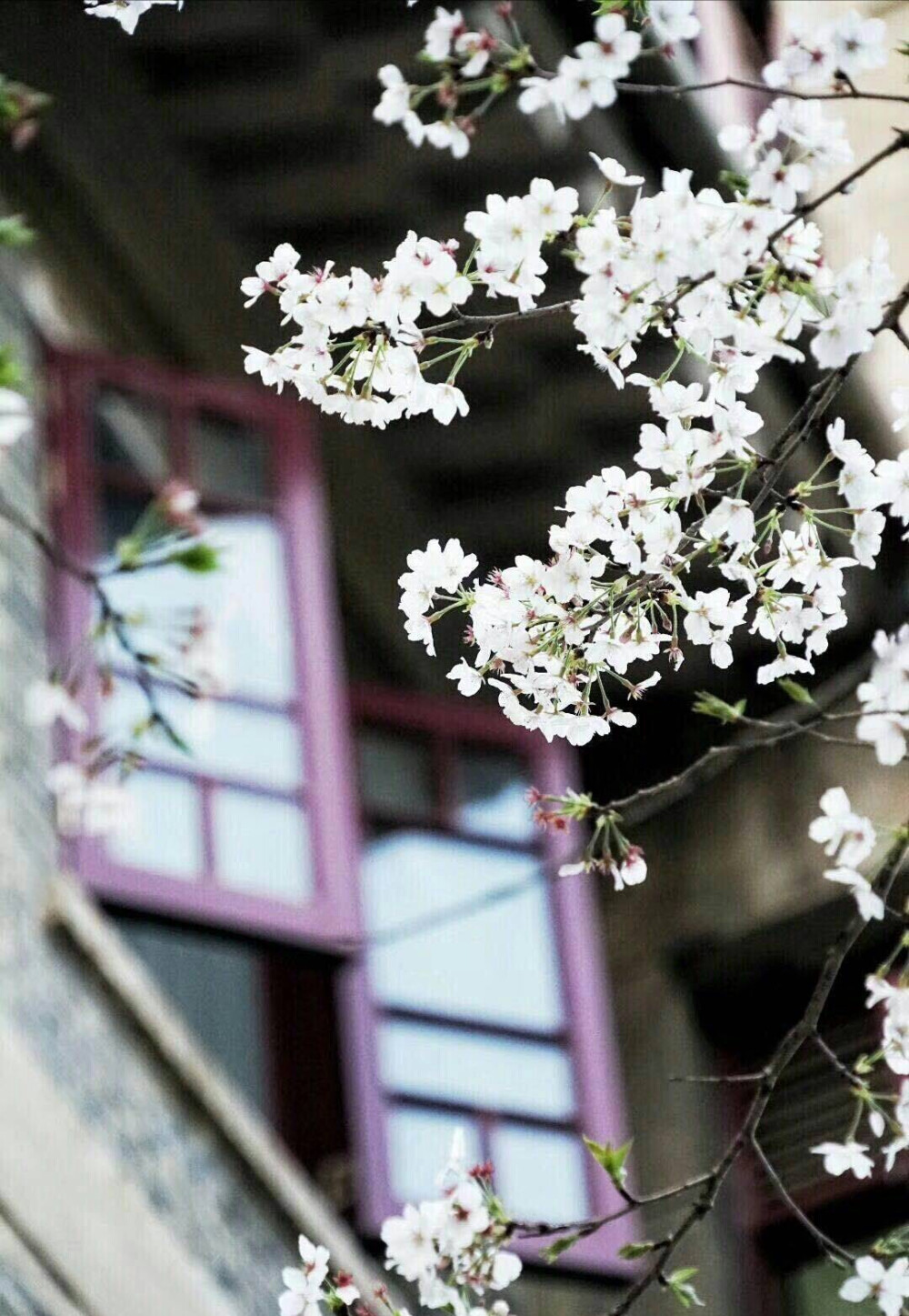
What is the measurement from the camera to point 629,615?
213 centimetres

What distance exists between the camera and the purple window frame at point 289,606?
4875 millimetres

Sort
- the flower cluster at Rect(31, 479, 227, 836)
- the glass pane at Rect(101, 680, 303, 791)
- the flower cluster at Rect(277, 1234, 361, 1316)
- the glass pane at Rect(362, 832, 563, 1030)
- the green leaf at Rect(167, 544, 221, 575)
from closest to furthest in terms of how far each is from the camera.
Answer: the flower cluster at Rect(277, 1234, 361, 1316) < the green leaf at Rect(167, 544, 221, 575) < the flower cluster at Rect(31, 479, 227, 836) < the glass pane at Rect(101, 680, 303, 791) < the glass pane at Rect(362, 832, 563, 1030)

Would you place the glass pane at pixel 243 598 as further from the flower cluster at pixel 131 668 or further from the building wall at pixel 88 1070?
the building wall at pixel 88 1070

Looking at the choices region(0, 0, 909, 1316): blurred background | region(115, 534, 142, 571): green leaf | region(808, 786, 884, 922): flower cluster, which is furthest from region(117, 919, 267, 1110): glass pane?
region(808, 786, 884, 922): flower cluster

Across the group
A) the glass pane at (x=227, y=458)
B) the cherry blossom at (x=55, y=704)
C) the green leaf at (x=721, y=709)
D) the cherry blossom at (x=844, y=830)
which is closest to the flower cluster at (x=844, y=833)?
the cherry blossom at (x=844, y=830)

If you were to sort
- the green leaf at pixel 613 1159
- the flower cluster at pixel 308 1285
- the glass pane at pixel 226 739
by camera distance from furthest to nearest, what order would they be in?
the glass pane at pixel 226 739
the flower cluster at pixel 308 1285
the green leaf at pixel 613 1159

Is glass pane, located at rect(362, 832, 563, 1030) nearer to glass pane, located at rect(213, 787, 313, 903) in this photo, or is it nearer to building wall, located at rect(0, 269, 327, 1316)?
glass pane, located at rect(213, 787, 313, 903)

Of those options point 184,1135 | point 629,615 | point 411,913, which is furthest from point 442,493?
point 629,615

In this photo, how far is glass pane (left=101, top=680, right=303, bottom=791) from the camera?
5035 millimetres

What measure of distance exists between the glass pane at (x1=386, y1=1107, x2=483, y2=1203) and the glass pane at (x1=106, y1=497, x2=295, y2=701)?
1215 mm

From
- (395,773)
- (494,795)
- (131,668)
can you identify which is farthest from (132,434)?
(494,795)

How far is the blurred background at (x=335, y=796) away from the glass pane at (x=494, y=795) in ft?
0.04

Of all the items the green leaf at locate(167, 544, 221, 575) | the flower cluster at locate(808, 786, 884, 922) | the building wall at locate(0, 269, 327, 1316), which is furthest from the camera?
the building wall at locate(0, 269, 327, 1316)

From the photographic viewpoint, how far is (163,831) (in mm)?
4992
